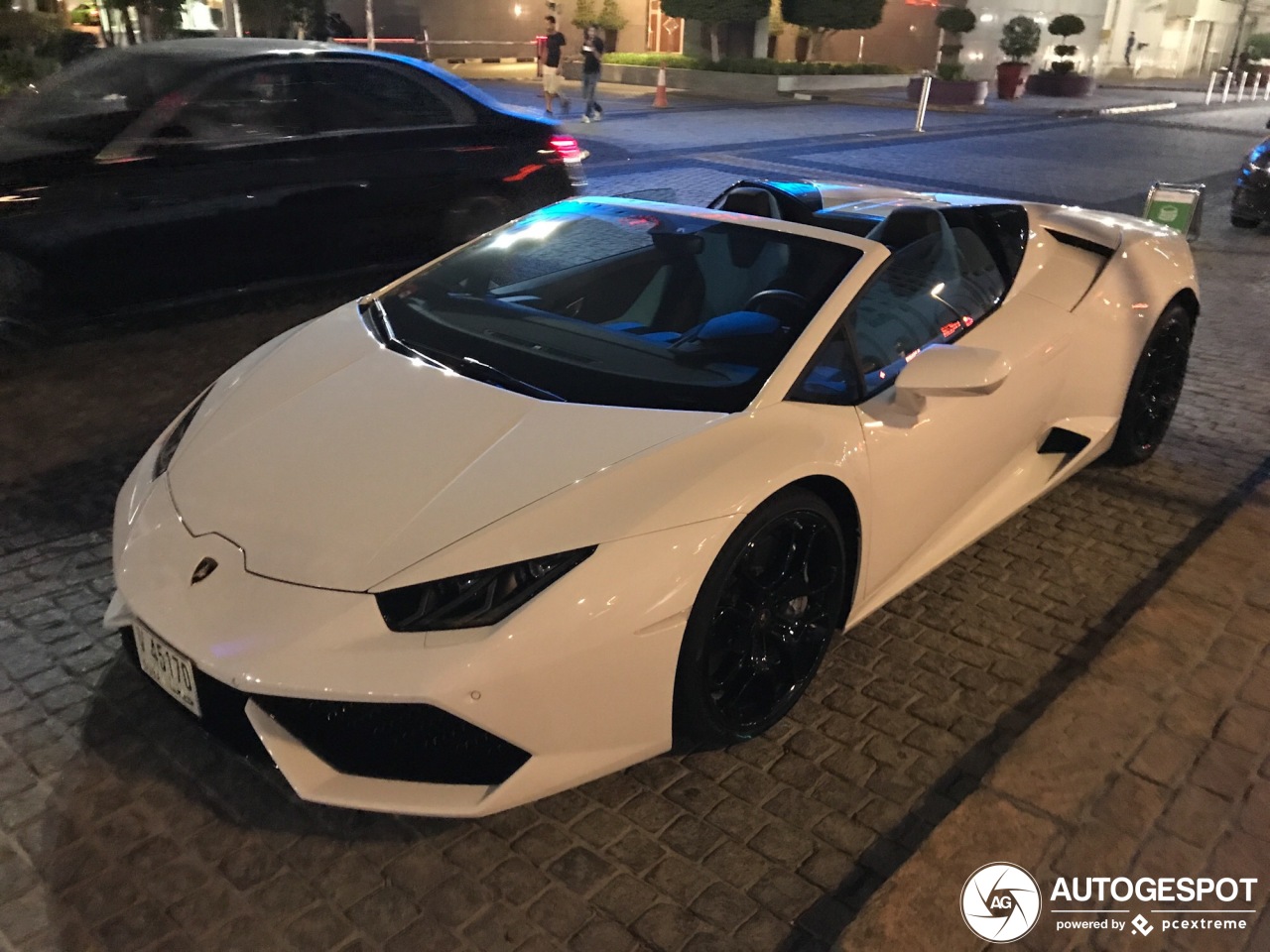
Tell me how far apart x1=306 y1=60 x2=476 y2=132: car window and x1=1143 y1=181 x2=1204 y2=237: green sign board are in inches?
253

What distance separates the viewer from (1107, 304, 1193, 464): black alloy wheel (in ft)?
13.6

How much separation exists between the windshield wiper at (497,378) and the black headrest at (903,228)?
4.02ft

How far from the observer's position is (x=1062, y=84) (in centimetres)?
2875

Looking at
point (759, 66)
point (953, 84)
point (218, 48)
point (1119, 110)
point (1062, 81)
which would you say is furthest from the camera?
point (1062, 81)

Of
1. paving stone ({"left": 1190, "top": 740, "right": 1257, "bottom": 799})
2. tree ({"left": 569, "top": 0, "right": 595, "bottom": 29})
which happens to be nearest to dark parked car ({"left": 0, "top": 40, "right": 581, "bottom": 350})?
paving stone ({"left": 1190, "top": 740, "right": 1257, "bottom": 799})

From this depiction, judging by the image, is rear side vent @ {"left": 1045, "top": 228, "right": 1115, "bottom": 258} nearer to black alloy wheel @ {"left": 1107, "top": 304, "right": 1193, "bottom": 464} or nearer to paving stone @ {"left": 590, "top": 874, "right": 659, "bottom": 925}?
black alloy wheel @ {"left": 1107, "top": 304, "right": 1193, "bottom": 464}

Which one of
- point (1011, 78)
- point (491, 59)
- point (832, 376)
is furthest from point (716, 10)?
point (832, 376)

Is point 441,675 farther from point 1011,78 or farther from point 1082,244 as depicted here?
point 1011,78

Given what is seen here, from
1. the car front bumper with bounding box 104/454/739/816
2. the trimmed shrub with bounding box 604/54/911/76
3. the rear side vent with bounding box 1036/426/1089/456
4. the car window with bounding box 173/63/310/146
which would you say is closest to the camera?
the car front bumper with bounding box 104/454/739/816

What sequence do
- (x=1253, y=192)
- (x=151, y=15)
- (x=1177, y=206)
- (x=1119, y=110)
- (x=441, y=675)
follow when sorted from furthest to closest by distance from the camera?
1. (x=1119, y=110)
2. (x=151, y=15)
3. (x=1253, y=192)
4. (x=1177, y=206)
5. (x=441, y=675)

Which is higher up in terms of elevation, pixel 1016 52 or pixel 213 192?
pixel 1016 52

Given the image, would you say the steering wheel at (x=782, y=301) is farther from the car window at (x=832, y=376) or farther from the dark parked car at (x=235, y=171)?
the dark parked car at (x=235, y=171)

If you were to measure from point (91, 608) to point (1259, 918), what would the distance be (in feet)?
10.8

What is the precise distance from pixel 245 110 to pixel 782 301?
3886mm
